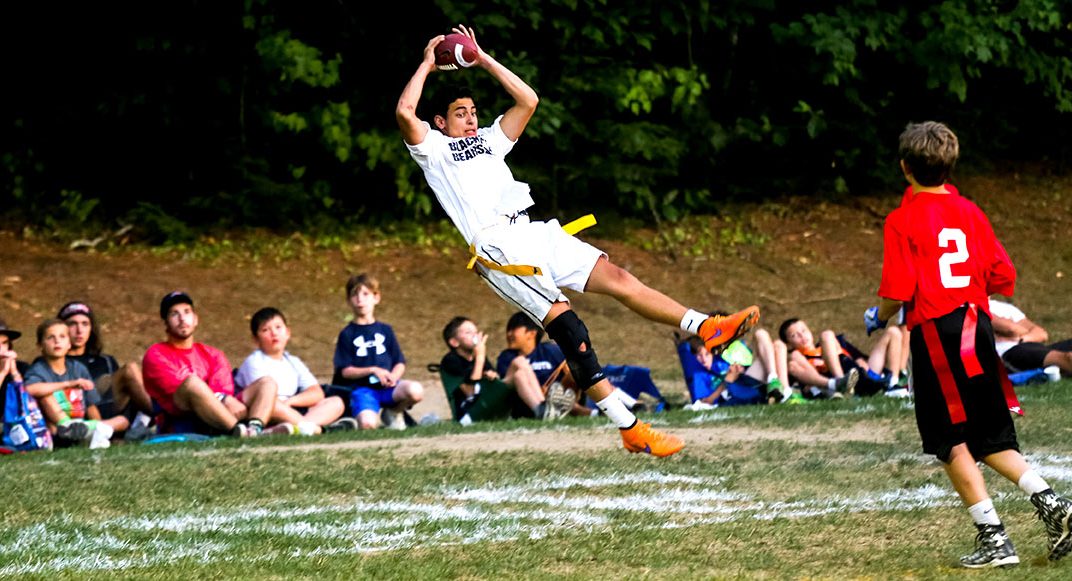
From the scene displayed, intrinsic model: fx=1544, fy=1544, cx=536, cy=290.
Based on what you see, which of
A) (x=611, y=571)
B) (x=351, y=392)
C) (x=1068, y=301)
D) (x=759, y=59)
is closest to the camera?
(x=611, y=571)

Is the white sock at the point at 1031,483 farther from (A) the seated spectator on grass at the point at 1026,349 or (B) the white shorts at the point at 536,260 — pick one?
(A) the seated spectator on grass at the point at 1026,349

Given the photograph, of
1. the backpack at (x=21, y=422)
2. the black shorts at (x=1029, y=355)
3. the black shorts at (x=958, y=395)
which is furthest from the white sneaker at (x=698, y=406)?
the black shorts at (x=958, y=395)

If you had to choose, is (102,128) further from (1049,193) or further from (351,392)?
(1049,193)

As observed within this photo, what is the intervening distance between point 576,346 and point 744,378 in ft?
16.2

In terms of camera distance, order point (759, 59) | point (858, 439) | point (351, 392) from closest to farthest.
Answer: point (858, 439)
point (351, 392)
point (759, 59)

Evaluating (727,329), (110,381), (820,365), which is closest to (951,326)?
(727,329)

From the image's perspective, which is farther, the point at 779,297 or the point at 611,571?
the point at 779,297

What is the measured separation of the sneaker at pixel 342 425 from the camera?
37.3 ft

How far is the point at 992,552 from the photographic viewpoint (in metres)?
5.77

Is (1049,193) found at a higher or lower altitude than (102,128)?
lower

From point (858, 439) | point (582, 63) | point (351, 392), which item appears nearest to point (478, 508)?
point (858, 439)

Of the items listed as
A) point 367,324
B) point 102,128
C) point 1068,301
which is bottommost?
point 1068,301

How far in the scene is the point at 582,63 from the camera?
20.0 meters

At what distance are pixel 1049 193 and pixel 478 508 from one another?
16.8m
